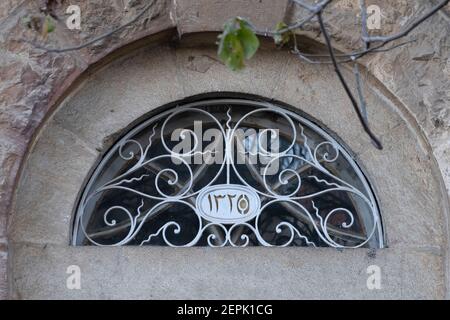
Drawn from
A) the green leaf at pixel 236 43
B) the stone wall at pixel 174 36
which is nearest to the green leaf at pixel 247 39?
the green leaf at pixel 236 43

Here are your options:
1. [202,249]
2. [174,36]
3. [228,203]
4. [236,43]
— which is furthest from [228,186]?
[236,43]

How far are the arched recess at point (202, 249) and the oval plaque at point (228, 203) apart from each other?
8.8 inches

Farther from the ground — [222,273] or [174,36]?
[174,36]

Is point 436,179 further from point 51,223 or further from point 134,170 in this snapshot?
point 51,223

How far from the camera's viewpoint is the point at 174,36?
5043 mm

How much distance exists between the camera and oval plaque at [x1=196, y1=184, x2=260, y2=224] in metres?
4.86

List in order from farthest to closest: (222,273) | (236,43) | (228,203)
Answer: (228,203)
(222,273)
(236,43)

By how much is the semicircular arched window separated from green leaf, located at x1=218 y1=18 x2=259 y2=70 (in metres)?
1.41

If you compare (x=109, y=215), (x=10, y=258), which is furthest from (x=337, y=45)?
(x=10, y=258)

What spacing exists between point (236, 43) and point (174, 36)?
1.50 metres

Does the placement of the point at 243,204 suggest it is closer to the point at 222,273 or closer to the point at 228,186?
the point at 228,186

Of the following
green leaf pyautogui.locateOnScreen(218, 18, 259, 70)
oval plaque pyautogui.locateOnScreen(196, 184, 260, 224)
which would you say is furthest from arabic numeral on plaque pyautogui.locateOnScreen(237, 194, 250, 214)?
green leaf pyautogui.locateOnScreen(218, 18, 259, 70)

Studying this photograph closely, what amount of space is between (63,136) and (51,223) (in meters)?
0.48

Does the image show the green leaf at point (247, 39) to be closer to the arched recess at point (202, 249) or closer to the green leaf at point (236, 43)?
the green leaf at point (236, 43)
